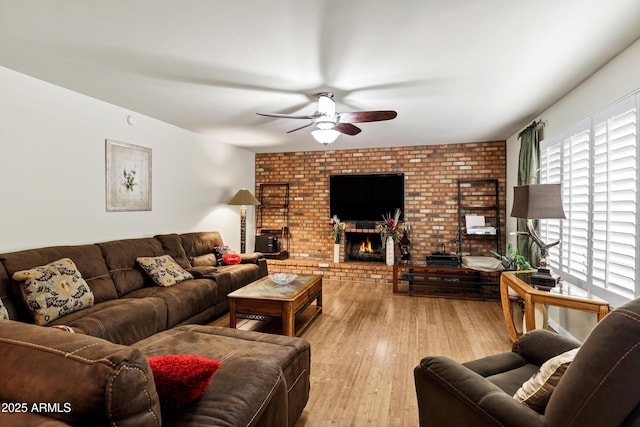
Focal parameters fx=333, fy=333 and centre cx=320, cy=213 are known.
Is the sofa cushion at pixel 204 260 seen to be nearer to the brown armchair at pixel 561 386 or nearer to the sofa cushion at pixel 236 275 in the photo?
the sofa cushion at pixel 236 275

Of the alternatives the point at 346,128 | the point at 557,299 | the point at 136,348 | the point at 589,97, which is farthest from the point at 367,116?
the point at 136,348

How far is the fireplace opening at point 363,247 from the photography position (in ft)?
20.2

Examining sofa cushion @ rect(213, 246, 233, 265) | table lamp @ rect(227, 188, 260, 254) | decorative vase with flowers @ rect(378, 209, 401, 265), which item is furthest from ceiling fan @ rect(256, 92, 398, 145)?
decorative vase with flowers @ rect(378, 209, 401, 265)

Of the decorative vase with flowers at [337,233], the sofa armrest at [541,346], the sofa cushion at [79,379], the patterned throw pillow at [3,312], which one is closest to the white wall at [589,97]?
the sofa armrest at [541,346]

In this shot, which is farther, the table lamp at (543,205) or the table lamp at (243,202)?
the table lamp at (243,202)

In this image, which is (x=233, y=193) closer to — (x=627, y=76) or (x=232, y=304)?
(x=232, y=304)

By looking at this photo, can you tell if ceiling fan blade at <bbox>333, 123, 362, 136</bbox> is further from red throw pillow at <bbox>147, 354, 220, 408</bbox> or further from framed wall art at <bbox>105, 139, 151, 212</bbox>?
red throw pillow at <bbox>147, 354, 220, 408</bbox>

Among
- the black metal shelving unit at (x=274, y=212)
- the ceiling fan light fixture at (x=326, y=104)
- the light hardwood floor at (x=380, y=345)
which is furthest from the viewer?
the black metal shelving unit at (x=274, y=212)

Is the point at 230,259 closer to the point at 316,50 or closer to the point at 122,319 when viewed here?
the point at 122,319

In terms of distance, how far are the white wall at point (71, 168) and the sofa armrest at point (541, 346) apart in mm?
3849

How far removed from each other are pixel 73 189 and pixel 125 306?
54.5 inches

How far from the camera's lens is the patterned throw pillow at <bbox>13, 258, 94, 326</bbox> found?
2.42m

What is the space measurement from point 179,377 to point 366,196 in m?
5.20

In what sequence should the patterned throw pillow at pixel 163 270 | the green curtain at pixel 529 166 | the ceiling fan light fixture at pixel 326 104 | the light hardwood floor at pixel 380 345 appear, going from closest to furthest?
the light hardwood floor at pixel 380 345, the ceiling fan light fixture at pixel 326 104, the patterned throw pillow at pixel 163 270, the green curtain at pixel 529 166
